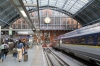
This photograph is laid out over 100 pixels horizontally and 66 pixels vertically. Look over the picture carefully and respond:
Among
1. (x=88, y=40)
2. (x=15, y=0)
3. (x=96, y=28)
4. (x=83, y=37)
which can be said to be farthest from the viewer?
(x=83, y=37)

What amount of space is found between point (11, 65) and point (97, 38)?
22.7 feet

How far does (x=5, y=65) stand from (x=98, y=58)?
7104mm

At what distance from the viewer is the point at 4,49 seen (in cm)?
2134

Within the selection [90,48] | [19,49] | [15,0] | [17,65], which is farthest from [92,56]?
[15,0]

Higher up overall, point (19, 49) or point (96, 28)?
point (96, 28)

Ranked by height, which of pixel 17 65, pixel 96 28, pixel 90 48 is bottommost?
pixel 17 65

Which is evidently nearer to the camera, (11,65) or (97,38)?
(97,38)

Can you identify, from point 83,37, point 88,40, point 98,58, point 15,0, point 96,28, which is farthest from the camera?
point 83,37

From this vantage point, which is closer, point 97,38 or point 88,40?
point 97,38

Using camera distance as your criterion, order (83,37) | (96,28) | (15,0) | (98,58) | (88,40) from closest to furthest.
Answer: (15,0)
(98,58)
(96,28)
(88,40)
(83,37)

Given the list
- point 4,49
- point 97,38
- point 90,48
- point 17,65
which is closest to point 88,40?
point 90,48

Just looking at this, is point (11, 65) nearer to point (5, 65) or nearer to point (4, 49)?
point (5, 65)

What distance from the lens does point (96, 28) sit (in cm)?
1698

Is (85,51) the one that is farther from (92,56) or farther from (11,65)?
(11,65)
